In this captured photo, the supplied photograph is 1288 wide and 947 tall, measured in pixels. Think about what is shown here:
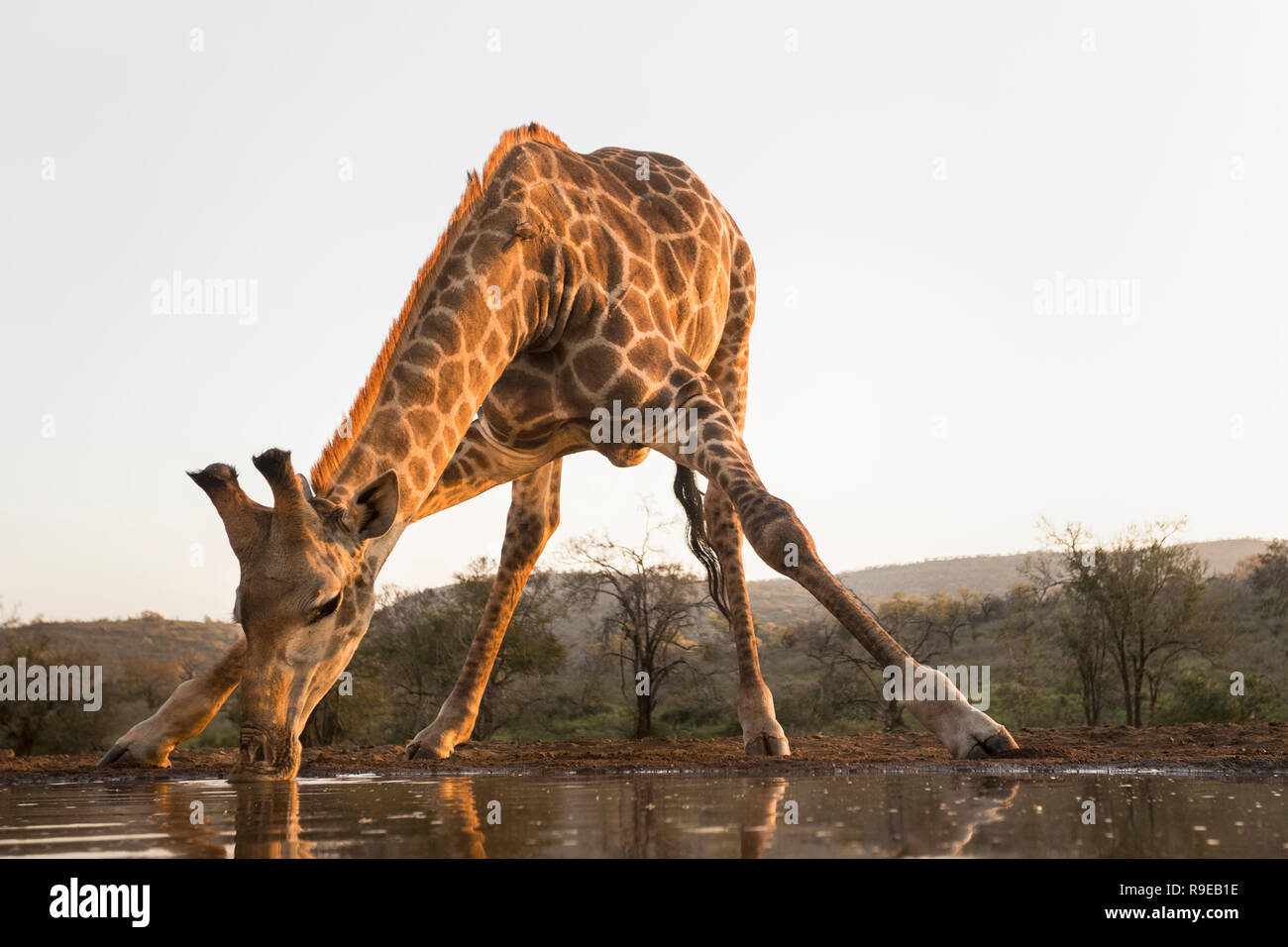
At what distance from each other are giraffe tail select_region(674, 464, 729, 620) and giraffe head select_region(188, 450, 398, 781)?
5.04 meters

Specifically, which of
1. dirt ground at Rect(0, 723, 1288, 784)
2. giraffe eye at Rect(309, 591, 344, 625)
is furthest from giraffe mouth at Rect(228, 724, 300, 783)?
dirt ground at Rect(0, 723, 1288, 784)

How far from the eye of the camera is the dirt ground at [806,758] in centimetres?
565

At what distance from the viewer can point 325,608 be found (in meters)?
5.25

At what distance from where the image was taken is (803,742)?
9859mm

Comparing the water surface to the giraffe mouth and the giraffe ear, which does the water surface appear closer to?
the giraffe mouth

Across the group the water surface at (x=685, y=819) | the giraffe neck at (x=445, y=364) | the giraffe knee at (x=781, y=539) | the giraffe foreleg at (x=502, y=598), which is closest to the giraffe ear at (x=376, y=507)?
the giraffe neck at (x=445, y=364)

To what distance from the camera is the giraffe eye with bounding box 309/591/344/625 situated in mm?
5183

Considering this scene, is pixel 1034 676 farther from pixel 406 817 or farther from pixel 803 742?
pixel 406 817

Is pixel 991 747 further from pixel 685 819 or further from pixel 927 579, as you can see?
pixel 927 579

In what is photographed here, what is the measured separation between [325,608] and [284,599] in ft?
0.75

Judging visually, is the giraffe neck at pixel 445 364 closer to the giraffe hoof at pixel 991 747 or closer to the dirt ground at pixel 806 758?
the dirt ground at pixel 806 758

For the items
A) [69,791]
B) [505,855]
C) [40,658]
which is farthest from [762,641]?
[505,855]

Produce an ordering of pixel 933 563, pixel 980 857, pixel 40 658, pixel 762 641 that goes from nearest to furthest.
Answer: pixel 980 857
pixel 40 658
pixel 762 641
pixel 933 563

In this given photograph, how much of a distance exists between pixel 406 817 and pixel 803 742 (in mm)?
6657
